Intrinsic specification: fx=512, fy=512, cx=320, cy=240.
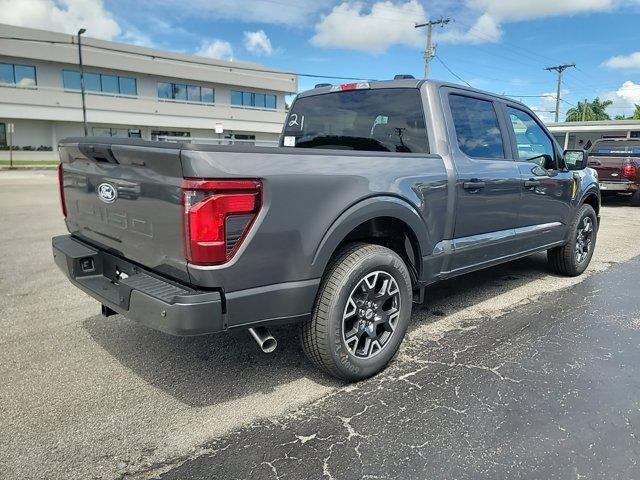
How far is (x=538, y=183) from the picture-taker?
484cm

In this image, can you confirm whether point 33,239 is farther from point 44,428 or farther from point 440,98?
point 440,98

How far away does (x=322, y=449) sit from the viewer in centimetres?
259

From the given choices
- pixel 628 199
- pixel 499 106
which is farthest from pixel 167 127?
pixel 499 106

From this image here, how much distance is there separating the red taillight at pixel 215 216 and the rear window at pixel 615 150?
48.2ft

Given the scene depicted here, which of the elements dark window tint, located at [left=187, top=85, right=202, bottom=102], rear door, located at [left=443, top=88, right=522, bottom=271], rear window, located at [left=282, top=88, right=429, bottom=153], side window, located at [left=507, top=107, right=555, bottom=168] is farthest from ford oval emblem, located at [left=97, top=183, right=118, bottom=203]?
dark window tint, located at [left=187, top=85, right=202, bottom=102]

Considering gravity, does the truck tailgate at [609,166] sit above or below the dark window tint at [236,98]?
below

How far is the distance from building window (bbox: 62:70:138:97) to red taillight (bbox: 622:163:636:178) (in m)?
38.2

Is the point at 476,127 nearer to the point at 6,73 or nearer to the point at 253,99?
the point at 6,73

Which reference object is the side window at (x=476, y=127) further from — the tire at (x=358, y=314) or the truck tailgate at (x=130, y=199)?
the truck tailgate at (x=130, y=199)

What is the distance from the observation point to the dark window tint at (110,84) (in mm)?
40781

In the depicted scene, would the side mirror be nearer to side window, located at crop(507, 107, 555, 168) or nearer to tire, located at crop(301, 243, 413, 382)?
side window, located at crop(507, 107, 555, 168)

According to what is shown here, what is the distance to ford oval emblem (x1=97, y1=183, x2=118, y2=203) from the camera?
3.00 metres

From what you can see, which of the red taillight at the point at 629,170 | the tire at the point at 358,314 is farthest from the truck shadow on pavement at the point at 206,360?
the red taillight at the point at 629,170

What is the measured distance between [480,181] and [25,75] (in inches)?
1665
